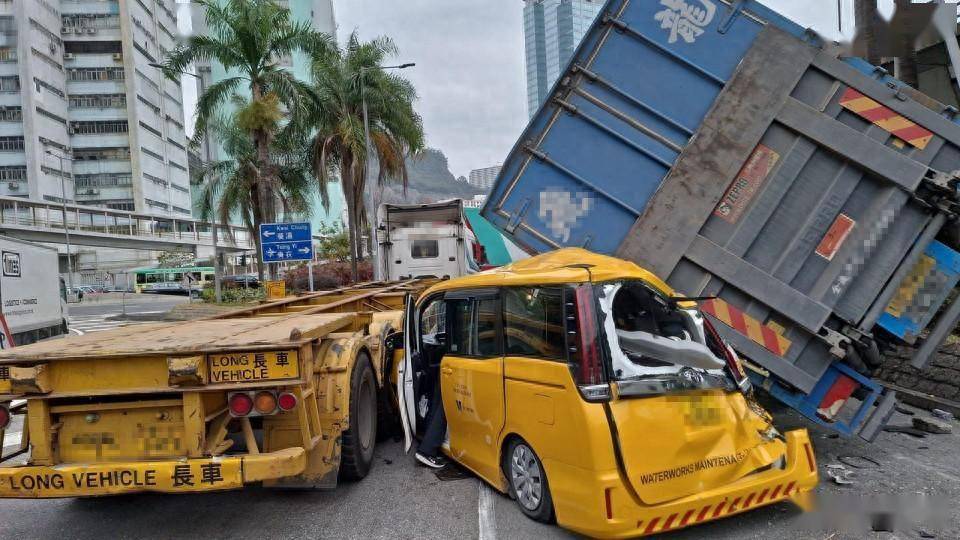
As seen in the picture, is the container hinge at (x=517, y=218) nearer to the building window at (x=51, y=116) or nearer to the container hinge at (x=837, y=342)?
the container hinge at (x=837, y=342)

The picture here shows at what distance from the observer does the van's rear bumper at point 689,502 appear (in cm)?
A: 313

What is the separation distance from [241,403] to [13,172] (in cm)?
7046

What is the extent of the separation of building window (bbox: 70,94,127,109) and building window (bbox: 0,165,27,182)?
11396mm

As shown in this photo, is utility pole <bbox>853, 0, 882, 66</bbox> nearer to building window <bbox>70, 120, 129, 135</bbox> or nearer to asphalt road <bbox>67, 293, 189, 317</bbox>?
asphalt road <bbox>67, 293, 189, 317</bbox>

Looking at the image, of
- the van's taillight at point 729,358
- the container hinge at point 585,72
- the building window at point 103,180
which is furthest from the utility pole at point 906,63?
the building window at point 103,180

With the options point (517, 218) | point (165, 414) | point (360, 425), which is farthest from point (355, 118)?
point (165, 414)

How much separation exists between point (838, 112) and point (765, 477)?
2.93 metres

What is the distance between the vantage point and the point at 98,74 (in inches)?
2564

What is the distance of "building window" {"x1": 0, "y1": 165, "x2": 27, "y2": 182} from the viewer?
56.8m

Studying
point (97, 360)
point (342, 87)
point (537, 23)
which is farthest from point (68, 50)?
point (97, 360)

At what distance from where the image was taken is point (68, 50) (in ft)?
212

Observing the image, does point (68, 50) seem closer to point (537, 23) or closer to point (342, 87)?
point (537, 23)

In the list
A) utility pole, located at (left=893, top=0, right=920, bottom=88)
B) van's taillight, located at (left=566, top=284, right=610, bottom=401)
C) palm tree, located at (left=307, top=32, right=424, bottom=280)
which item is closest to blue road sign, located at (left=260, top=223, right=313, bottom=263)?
palm tree, located at (left=307, top=32, right=424, bottom=280)

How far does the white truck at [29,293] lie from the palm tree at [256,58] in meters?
9.45
